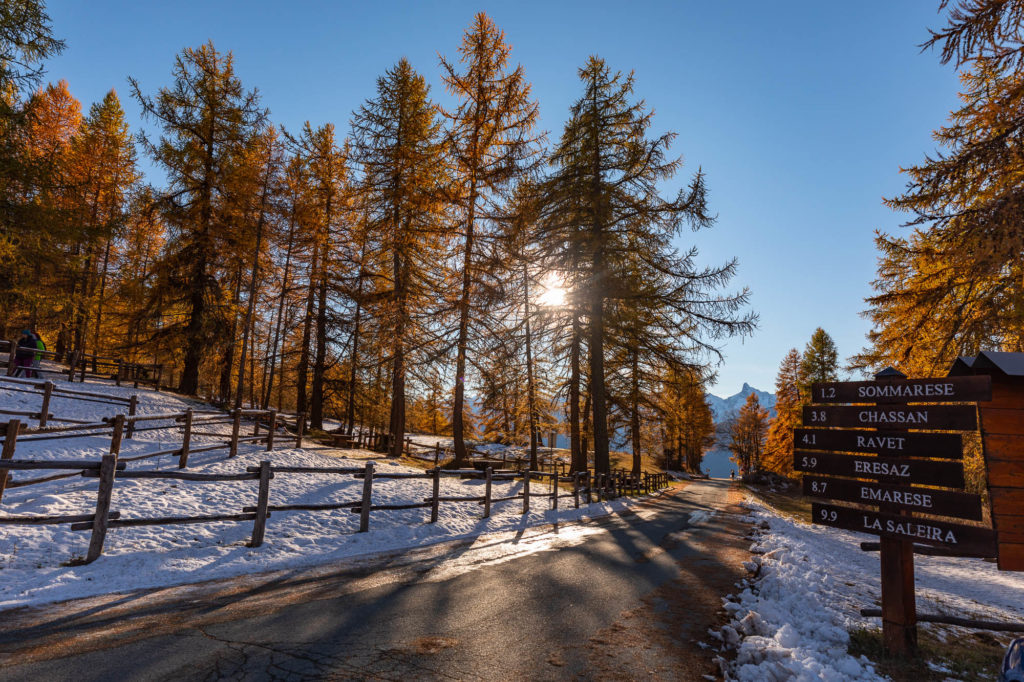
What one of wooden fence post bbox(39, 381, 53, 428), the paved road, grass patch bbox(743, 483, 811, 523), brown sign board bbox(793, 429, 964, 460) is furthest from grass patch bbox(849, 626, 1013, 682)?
wooden fence post bbox(39, 381, 53, 428)

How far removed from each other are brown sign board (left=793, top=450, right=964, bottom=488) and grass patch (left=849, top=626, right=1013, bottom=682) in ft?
5.48

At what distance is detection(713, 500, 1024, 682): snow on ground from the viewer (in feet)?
12.9

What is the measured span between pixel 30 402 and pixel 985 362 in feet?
74.8

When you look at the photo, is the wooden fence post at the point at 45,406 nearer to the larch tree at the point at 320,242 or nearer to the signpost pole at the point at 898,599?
the larch tree at the point at 320,242

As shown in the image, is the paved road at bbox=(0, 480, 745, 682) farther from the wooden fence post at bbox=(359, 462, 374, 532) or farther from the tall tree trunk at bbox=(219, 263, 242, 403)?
the tall tree trunk at bbox=(219, 263, 242, 403)

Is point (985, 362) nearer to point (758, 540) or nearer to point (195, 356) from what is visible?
point (758, 540)

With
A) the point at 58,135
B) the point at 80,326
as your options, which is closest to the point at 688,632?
the point at 80,326

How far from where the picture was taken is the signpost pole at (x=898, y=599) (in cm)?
434

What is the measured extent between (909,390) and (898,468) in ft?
2.62

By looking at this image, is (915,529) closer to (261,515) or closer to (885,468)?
(885,468)

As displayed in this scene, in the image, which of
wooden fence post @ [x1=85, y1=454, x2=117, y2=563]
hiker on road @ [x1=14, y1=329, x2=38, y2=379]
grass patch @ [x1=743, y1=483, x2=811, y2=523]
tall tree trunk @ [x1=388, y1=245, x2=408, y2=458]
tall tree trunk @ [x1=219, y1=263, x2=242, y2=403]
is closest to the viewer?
wooden fence post @ [x1=85, y1=454, x2=117, y2=563]

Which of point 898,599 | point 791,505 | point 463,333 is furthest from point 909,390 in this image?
point 791,505

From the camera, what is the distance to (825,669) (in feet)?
12.2

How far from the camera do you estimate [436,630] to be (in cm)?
461
